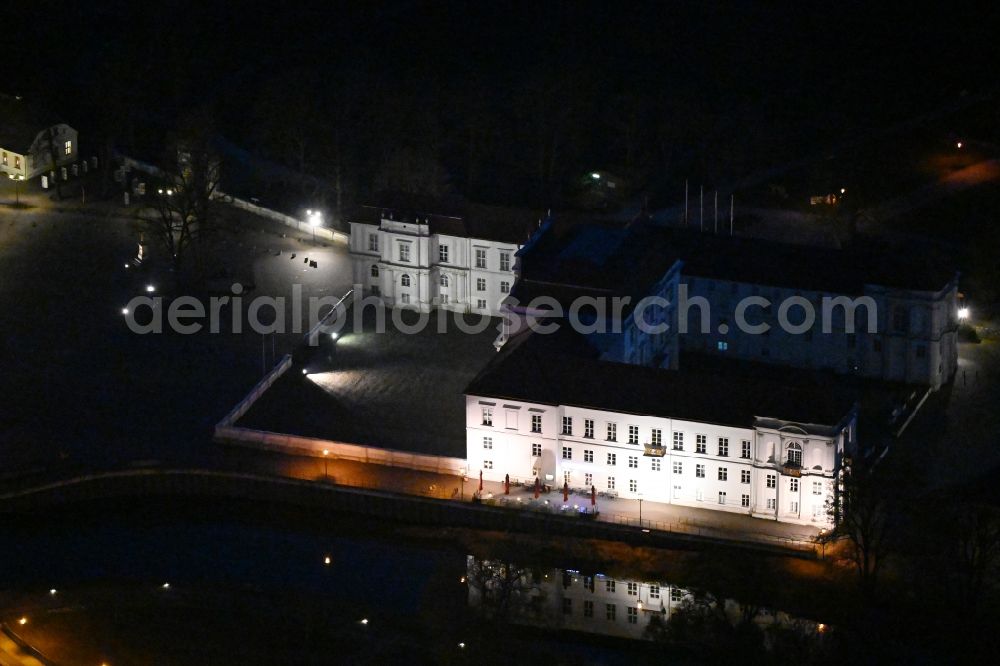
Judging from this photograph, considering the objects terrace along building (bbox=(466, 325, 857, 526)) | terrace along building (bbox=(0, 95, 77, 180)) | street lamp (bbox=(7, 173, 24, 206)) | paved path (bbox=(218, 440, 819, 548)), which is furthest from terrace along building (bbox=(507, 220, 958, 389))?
terrace along building (bbox=(0, 95, 77, 180))

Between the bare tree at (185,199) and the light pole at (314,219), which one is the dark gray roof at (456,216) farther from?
the bare tree at (185,199)

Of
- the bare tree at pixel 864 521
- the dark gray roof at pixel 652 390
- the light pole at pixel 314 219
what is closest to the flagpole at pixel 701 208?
the light pole at pixel 314 219

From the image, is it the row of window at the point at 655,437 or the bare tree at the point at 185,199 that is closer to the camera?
the row of window at the point at 655,437

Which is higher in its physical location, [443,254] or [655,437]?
[443,254]

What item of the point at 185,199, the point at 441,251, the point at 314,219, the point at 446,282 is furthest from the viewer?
the point at 314,219

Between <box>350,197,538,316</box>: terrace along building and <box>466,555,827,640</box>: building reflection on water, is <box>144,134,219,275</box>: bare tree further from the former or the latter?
<box>466,555,827,640</box>: building reflection on water

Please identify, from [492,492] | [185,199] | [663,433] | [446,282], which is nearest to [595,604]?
[663,433]

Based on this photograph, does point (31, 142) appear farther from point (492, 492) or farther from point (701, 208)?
point (492, 492)
